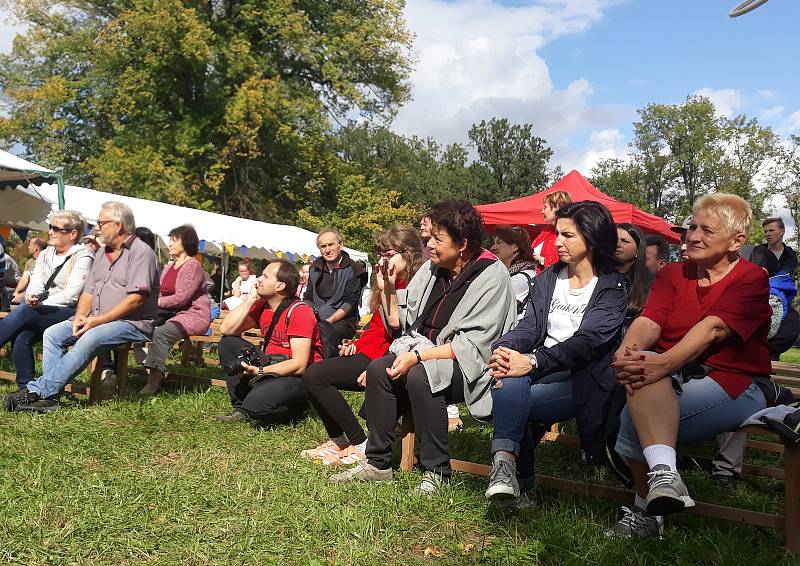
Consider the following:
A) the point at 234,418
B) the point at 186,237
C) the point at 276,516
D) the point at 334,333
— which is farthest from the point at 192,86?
the point at 276,516

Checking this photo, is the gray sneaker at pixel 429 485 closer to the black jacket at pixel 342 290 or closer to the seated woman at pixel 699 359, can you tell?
the seated woman at pixel 699 359

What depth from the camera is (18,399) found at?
5406 millimetres

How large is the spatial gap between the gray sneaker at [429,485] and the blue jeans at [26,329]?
384 centimetres

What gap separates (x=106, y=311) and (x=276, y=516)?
320cm

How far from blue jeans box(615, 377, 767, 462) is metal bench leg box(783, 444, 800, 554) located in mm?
227

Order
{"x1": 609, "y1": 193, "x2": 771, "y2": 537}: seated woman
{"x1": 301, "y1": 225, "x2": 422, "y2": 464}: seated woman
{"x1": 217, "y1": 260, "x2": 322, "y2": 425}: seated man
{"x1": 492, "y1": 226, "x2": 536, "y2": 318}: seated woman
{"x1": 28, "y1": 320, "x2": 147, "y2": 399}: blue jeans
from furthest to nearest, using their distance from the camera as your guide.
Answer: {"x1": 28, "y1": 320, "x2": 147, "y2": 399}: blue jeans, {"x1": 492, "y1": 226, "x2": 536, "y2": 318}: seated woman, {"x1": 217, "y1": 260, "x2": 322, "y2": 425}: seated man, {"x1": 301, "y1": 225, "x2": 422, "y2": 464}: seated woman, {"x1": 609, "y1": 193, "x2": 771, "y2": 537}: seated woman

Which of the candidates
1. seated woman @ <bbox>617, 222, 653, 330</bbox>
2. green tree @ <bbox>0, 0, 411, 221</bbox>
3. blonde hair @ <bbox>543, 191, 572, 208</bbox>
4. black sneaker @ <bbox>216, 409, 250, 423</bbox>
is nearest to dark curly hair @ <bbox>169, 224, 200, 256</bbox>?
black sneaker @ <bbox>216, 409, 250, 423</bbox>

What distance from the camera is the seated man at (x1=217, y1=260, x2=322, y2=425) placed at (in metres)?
4.93

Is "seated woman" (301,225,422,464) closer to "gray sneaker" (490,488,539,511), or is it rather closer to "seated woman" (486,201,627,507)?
"gray sneaker" (490,488,539,511)

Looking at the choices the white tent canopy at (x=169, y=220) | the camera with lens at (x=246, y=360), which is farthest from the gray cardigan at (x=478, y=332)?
the white tent canopy at (x=169, y=220)

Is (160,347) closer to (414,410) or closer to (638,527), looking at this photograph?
(414,410)

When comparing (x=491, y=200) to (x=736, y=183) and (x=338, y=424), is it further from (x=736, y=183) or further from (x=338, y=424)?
(x=338, y=424)

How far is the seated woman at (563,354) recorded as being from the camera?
3289 millimetres

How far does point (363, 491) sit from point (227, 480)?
733mm
